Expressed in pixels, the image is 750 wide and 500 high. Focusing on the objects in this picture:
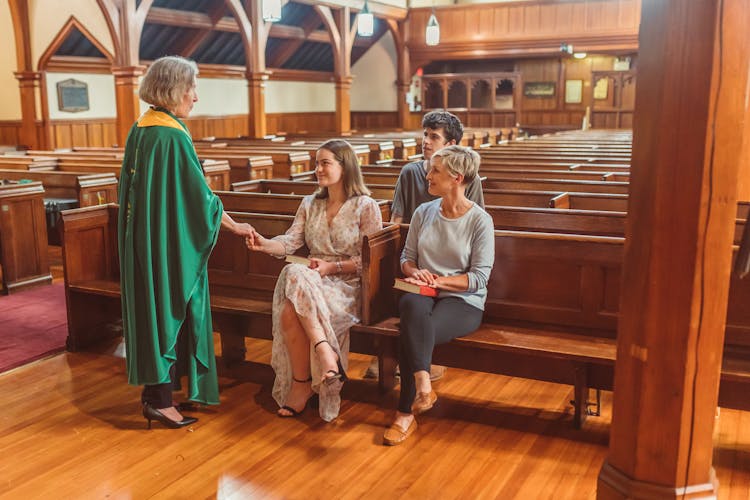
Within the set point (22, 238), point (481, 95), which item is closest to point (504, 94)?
point (481, 95)

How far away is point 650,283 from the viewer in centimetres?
198

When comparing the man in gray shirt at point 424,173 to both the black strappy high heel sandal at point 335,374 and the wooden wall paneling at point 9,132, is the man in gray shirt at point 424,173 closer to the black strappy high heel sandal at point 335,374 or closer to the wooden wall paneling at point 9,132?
the black strappy high heel sandal at point 335,374

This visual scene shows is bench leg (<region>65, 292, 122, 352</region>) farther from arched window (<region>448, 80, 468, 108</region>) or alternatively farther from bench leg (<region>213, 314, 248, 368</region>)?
arched window (<region>448, 80, 468, 108</region>)

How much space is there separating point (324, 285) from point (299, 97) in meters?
16.8

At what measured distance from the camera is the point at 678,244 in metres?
1.93

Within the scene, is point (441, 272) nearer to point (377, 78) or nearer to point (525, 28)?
point (525, 28)

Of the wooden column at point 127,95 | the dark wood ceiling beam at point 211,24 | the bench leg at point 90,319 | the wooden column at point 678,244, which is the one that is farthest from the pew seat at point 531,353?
the dark wood ceiling beam at point 211,24

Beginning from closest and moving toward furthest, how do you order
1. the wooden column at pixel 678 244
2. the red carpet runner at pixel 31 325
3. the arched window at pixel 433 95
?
the wooden column at pixel 678 244 → the red carpet runner at pixel 31 325 → the arched window at pixel 433 95

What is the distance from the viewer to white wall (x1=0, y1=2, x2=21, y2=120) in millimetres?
12555

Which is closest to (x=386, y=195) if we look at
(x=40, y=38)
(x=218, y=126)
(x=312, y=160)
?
(x=312, y=160)

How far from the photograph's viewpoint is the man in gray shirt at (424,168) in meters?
3.85

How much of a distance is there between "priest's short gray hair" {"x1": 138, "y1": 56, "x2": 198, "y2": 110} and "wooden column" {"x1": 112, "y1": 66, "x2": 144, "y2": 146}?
7.54 m

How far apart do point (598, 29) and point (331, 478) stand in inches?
628

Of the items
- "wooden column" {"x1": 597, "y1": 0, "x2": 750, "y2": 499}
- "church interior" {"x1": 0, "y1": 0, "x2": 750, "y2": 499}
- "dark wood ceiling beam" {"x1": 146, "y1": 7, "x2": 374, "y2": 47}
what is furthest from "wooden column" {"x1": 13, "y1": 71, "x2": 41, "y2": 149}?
"wooden column" {"x1": 597, "y1": 0, "x2": 750, "y2": 499}
